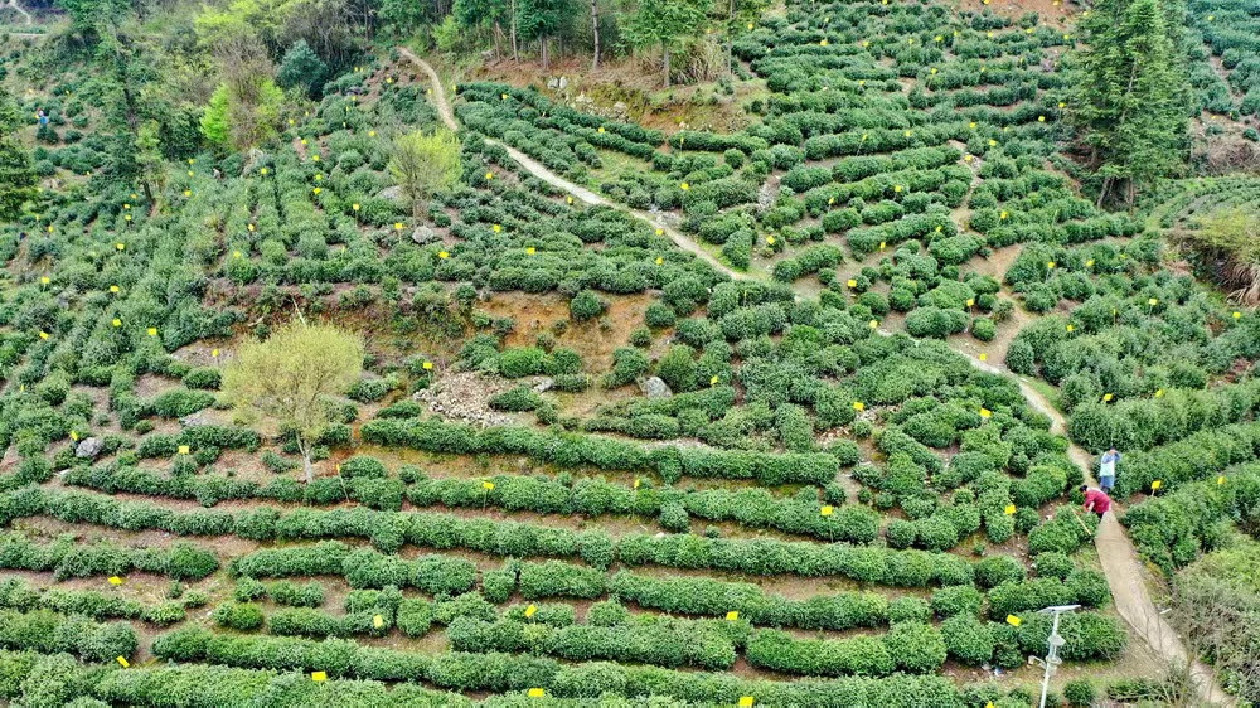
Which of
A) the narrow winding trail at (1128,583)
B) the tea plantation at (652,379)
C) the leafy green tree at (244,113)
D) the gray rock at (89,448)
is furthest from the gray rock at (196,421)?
the leafy green tree at (244,113)

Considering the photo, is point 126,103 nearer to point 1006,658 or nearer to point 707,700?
point 707,700

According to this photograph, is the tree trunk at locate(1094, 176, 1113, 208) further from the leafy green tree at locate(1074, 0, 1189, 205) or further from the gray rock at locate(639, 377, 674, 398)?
the gray rock at locate(639, 377, 674, 398)

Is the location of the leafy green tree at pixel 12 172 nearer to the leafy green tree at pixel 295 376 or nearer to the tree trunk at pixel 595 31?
the tree trunk at pixel 595 31

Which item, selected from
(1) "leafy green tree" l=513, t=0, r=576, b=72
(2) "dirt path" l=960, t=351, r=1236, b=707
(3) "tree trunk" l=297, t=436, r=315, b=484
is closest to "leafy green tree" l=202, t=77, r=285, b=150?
(1) "leafy green tree" l=513, t=0, r=576, b=72

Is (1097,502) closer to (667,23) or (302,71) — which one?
(667,23)

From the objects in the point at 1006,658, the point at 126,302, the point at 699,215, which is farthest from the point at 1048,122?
the point at 126,302

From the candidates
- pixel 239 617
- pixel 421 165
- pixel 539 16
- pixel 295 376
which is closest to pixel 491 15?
pixel 539 16
